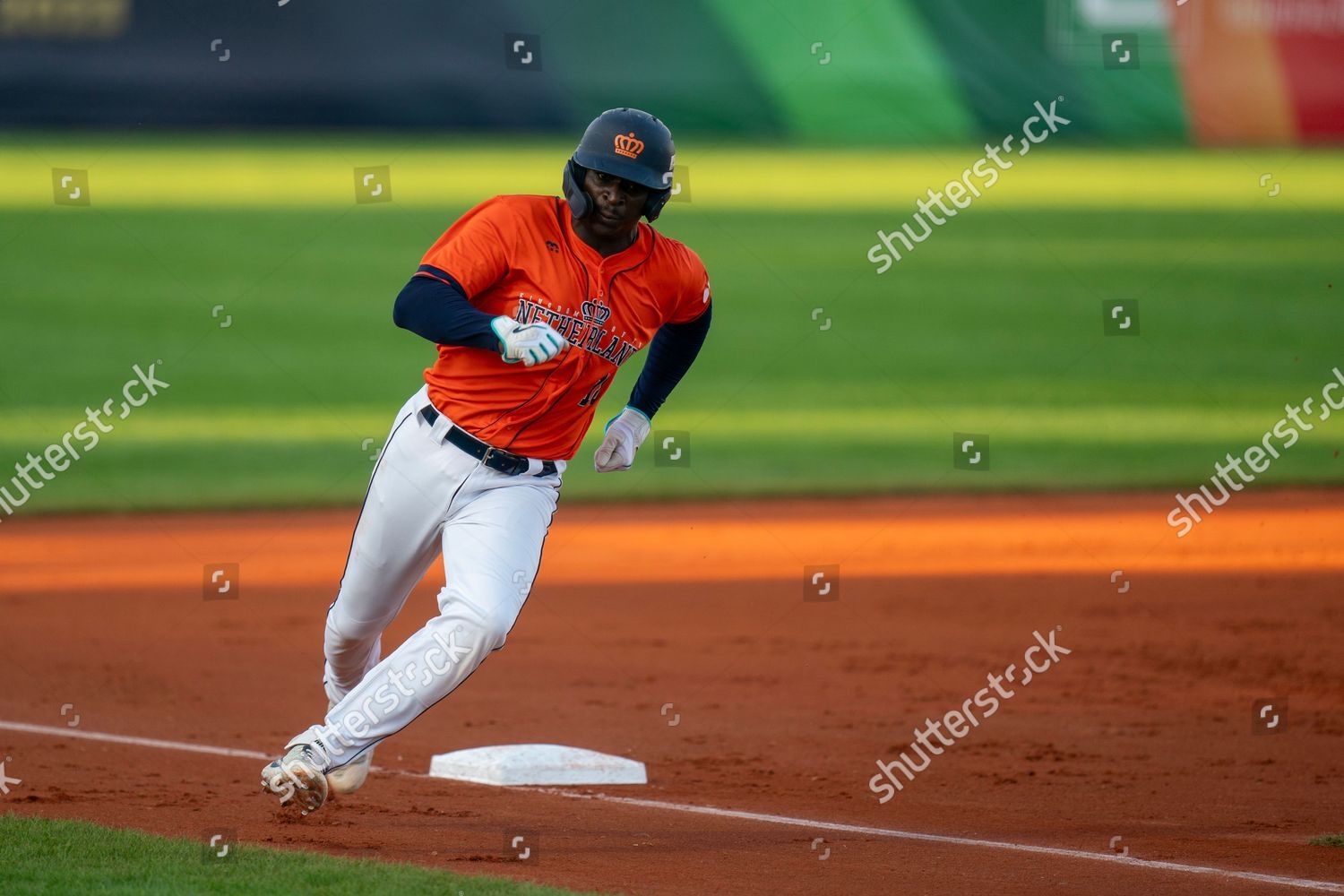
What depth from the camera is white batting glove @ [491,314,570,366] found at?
14.0 ft

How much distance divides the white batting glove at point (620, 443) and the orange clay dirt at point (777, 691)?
120cm

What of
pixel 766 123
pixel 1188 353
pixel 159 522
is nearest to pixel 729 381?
pixel 766 123

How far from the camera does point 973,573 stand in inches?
380

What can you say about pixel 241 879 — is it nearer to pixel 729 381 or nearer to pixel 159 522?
pixel 159 522

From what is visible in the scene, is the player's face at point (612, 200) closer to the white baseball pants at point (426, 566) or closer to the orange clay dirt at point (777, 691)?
the white baseball pants at point (426, 566)

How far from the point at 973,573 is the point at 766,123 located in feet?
35.6

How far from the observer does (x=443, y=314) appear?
4.44 metres

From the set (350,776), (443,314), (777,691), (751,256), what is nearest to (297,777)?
(350,776)

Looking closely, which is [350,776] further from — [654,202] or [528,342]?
[654,202]

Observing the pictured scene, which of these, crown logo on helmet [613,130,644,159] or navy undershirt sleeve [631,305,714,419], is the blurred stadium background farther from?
crown logo on helmet [613,130,644,159]

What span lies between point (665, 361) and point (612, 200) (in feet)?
3.10

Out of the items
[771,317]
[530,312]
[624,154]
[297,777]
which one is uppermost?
[771,317]

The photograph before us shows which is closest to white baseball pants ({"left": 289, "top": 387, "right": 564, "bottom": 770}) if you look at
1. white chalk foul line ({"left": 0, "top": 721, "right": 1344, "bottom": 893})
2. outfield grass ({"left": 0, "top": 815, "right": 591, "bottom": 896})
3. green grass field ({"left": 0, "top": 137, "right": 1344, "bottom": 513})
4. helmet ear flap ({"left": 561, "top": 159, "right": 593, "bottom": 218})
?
outfield grass ({"left": 0, "top": 815, "right": 591, "bottom": 896})

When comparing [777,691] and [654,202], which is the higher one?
[654,202]
